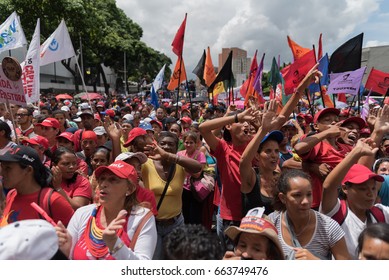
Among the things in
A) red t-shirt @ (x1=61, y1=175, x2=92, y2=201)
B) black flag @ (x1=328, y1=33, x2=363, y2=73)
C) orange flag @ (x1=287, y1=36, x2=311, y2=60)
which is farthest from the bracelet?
orange flag @ (x1=287, y1=36, x2=311, y2=60)

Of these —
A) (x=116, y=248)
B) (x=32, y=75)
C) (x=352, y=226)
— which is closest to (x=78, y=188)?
(x=116, y=248)

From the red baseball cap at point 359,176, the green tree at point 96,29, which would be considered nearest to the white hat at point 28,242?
the red baseball cap at point 359,176

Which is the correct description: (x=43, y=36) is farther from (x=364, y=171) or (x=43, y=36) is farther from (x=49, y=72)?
(x=364, y=171)

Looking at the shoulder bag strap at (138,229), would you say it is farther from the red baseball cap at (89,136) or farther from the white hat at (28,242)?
the red baseball cap at (89,136)

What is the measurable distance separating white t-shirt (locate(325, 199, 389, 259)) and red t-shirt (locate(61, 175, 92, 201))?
2.04 m

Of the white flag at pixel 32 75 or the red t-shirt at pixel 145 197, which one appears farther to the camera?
the white flag at pixel 32 75

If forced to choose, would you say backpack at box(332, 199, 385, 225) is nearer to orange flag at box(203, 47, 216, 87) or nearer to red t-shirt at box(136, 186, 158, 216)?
red t-shirt at box(136, 186, 158, 216)

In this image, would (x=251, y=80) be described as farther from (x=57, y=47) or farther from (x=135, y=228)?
(x=135, y=228)

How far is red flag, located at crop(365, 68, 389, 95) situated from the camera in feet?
26.6

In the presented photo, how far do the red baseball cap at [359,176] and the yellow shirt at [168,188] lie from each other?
Answer: 5.03 feet

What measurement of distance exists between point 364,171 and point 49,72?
4138 centimetres

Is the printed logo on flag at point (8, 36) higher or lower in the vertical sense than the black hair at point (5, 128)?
higher

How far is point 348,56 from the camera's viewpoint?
22.7 feet

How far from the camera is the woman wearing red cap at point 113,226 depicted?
6.42ft
